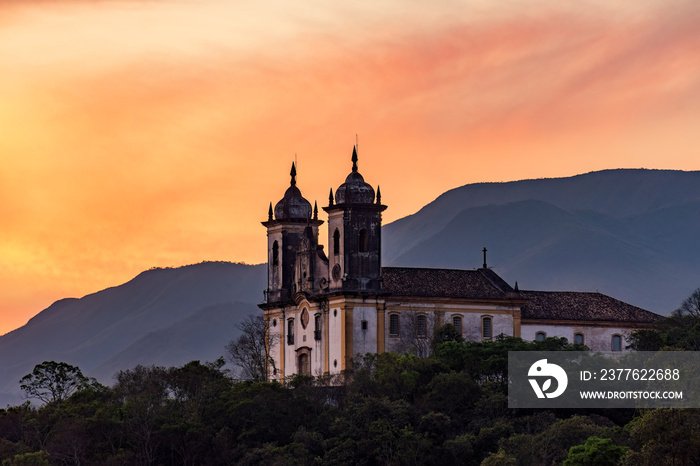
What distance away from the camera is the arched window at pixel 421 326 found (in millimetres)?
86500

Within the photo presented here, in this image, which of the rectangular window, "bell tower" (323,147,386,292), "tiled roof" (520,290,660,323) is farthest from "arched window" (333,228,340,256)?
"tiled roof" (520,290,660,323)

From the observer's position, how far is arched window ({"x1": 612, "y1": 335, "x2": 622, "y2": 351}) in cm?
9244

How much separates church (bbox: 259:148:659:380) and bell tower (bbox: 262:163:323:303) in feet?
0.20

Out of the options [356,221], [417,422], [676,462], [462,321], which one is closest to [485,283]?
[462,321]

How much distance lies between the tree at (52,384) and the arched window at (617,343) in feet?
103

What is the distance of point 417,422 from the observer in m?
73.9

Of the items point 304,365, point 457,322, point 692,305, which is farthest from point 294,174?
point 692,305

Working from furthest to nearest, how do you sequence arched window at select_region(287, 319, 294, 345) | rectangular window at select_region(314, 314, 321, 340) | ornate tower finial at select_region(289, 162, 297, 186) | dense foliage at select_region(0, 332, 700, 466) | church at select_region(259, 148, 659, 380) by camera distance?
ornate tower finial at select_region(289, 162, 297, 186) < arched window at select_region(287, 319, 294, 345) < rectangular window at select_region(314, 314, 321, 340) < church at select_region(259, 148, 659, 380) < dense foliage at select_region(0, 332, 700, 466)

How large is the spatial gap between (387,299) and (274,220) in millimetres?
11699

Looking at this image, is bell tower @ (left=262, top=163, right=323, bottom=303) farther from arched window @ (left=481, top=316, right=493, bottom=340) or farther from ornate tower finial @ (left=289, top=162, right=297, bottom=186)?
arched window @ (left=481, top=316, right=493, bottom=340)

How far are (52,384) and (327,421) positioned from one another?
19330 mm

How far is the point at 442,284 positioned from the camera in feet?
290

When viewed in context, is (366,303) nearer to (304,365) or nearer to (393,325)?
(393,325)

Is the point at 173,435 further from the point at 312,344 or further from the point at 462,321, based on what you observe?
the point at 462,321
